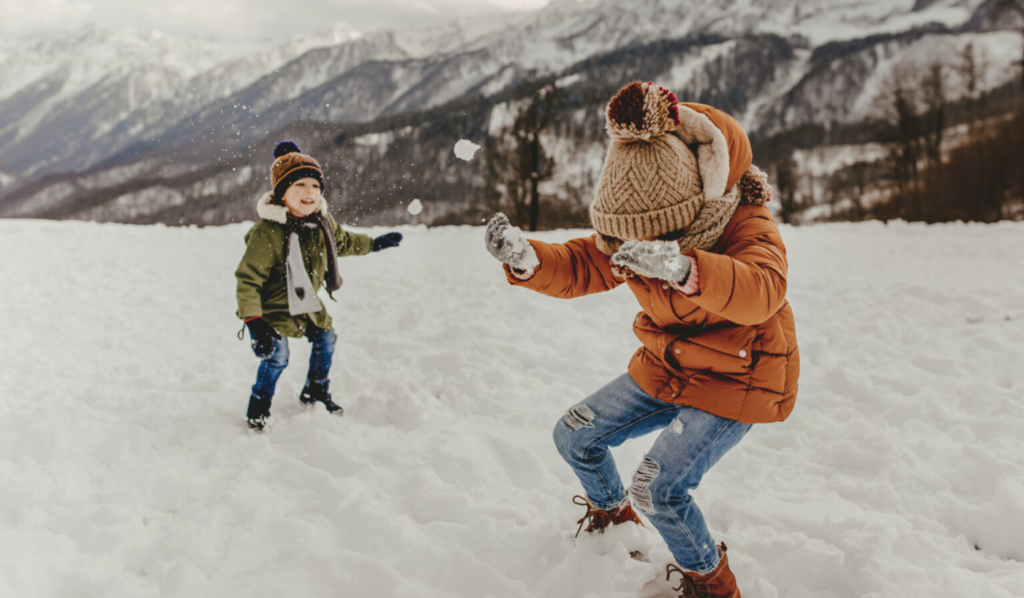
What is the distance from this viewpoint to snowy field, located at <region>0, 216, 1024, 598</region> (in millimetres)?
2389

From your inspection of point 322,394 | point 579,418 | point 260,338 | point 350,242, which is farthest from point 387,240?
point 579,418

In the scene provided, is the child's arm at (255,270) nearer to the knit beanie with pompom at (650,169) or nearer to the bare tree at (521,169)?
the knit beanie with pompom at (650,169)

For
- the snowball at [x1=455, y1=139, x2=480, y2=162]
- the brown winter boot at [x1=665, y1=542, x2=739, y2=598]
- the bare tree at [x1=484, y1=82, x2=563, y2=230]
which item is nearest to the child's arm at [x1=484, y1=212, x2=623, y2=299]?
the snowball at [x1=455, y1=139, x2=480, y2=162]

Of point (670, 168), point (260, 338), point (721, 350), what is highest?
point (670, 168)

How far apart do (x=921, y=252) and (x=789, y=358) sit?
11083 mm

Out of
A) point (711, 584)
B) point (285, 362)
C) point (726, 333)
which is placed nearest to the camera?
point (726, 333)

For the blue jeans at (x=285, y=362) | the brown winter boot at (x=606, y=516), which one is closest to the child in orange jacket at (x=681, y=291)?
the brown winter boot at (x=606, y=516)

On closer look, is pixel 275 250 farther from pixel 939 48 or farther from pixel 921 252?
pixel 939 48

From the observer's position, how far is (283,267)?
3.79 metres

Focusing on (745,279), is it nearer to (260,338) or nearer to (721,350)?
(721,350)

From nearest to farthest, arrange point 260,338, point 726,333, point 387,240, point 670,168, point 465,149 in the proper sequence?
point 670,168 < point 726,333 < point 465,149 < point 260,338 < point 387,240

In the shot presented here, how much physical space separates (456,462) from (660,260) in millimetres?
2310

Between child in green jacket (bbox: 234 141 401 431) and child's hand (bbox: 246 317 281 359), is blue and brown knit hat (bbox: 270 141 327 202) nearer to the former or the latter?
child in green jacket (bbox: 234 141 401 431)

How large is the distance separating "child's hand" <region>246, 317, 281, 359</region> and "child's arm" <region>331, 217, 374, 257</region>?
2.71 feet
